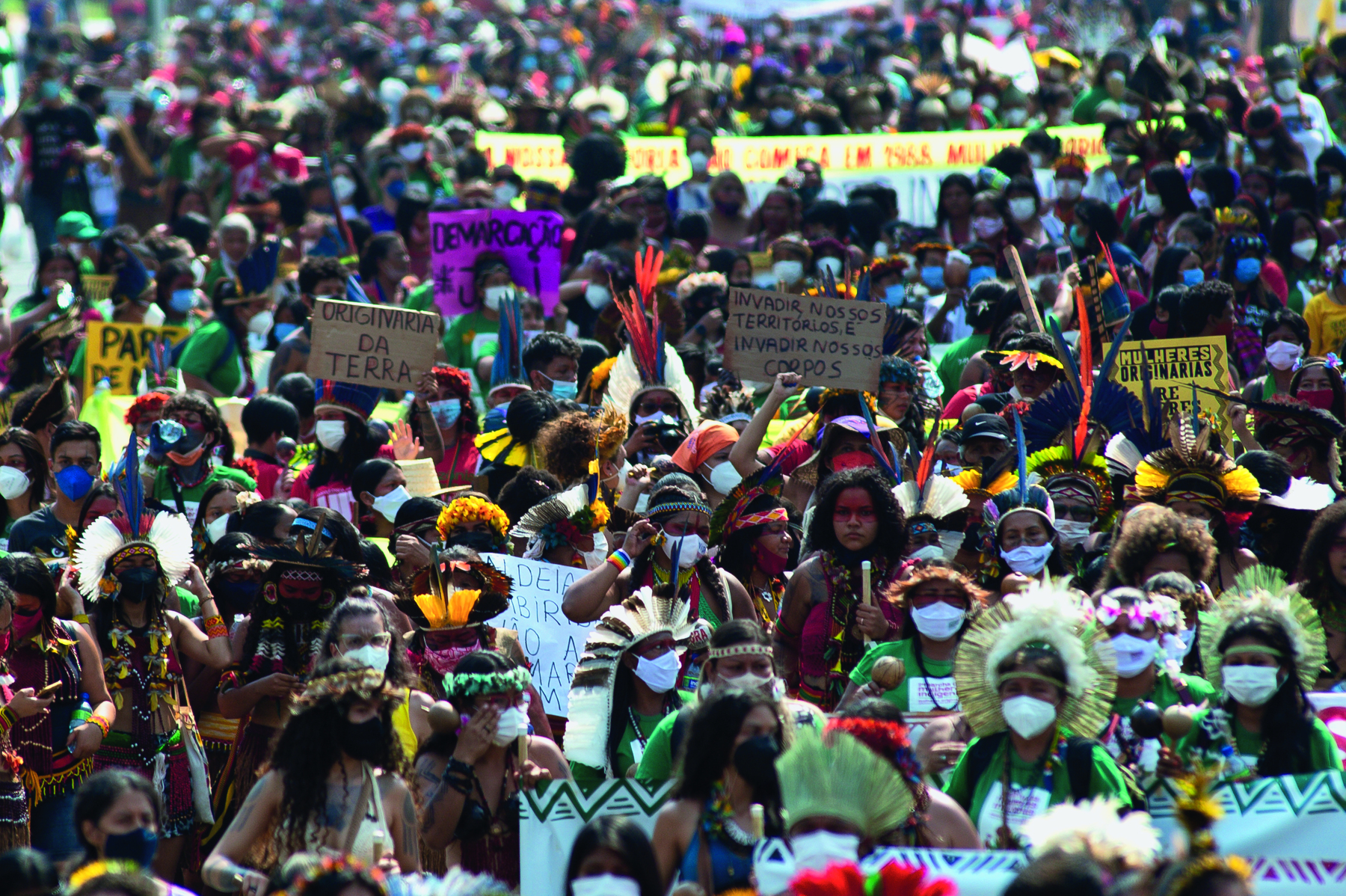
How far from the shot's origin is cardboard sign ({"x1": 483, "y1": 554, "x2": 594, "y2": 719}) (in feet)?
22.1

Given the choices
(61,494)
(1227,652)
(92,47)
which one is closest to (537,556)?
(61,494)

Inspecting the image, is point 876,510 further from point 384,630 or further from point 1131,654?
point 384,630

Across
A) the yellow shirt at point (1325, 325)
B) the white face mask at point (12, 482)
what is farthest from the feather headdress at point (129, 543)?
the yellow shirt at point (1325, 325)

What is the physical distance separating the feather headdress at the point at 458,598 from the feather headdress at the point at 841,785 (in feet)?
6.21

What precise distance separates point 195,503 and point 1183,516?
4.11 metres

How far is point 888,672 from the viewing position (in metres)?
5.75

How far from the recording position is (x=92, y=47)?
2420 centimetres

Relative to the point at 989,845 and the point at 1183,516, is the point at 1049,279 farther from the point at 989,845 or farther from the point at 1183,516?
the point at 989,845

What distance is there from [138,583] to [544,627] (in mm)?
1394

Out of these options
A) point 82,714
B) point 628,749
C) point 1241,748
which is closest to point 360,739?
point 628,749

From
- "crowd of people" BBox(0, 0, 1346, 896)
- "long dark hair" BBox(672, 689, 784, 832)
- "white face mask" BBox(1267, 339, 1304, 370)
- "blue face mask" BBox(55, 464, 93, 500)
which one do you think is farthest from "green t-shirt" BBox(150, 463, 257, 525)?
"white face mask" BBox(1267, 339, 1304, 370)

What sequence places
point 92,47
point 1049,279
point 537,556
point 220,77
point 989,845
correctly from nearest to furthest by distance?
point 989,845, point 537,556, point 1049,279, point 220,77, point 92,47

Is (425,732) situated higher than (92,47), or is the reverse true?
(92,47)

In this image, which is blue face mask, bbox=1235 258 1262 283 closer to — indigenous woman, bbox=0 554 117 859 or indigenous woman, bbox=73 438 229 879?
indigenous woman, bbox=73 438 229 879
